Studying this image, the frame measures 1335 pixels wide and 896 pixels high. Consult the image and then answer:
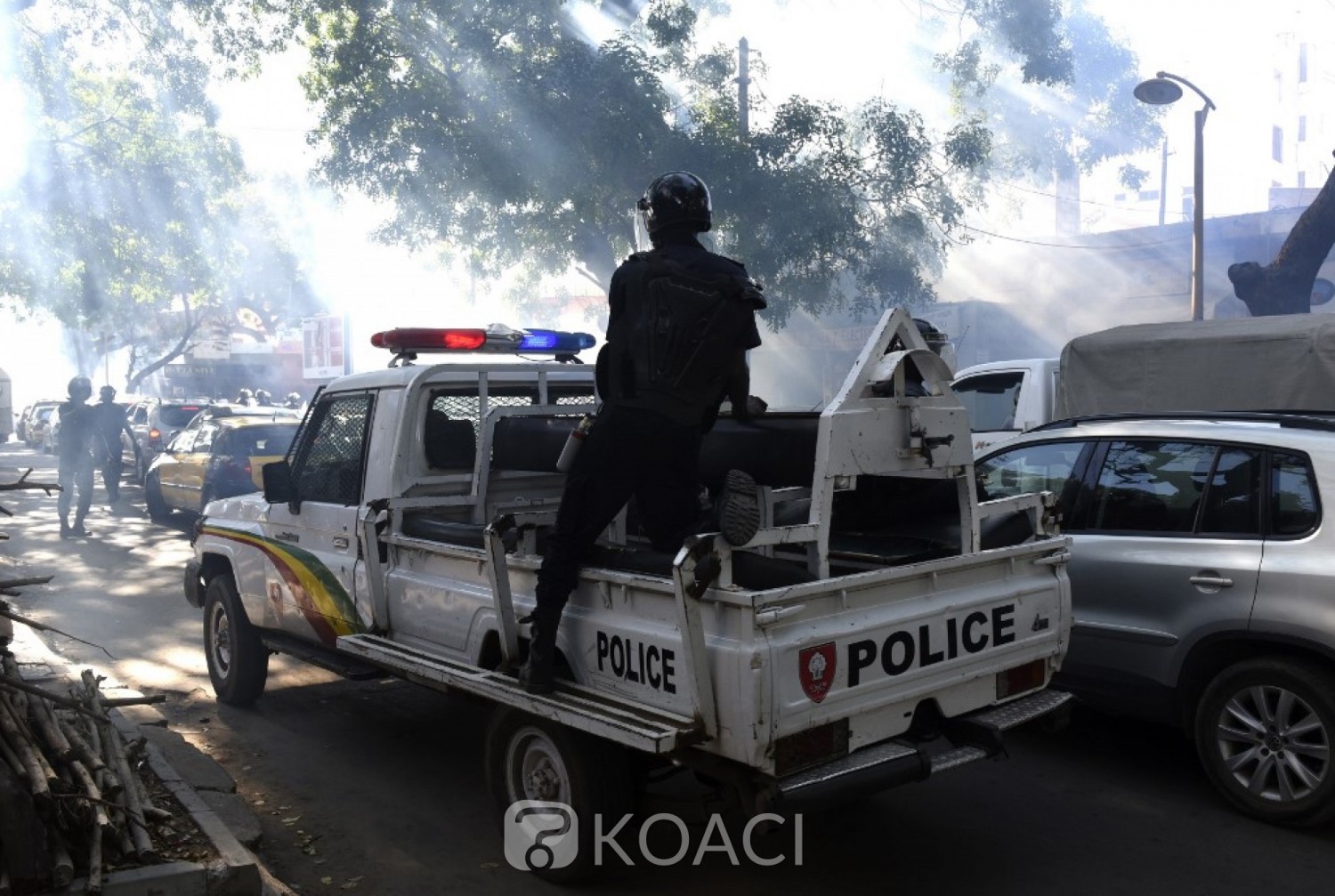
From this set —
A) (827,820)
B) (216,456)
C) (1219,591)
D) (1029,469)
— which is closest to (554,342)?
(1029,469)

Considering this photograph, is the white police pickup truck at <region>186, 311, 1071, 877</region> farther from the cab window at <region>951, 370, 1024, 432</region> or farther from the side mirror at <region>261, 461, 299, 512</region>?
the cab window at <region>951, 370, 1024, 432</region>

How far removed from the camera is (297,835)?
4.62 m

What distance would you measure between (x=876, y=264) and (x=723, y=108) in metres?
3.86

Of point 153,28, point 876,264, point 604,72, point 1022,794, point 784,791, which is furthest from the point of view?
point 153,28

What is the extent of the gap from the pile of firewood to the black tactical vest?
2142 mm

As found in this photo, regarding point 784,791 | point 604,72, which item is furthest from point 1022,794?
point 604,72

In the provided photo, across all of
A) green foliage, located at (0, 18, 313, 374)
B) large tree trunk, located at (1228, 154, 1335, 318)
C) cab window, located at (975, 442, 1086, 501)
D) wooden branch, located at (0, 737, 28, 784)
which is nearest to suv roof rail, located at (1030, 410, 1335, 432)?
cab window, located at (975, 442, 1086, 501)

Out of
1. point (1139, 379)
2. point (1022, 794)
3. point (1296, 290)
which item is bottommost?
point (1022, 794)

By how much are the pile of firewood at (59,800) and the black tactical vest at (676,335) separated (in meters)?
2.14

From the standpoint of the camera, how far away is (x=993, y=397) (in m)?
9.82

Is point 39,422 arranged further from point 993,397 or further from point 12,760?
point 12,760

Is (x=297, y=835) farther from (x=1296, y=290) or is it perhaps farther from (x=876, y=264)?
(x=876, y=264)

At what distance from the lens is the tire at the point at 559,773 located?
3840 millimetres

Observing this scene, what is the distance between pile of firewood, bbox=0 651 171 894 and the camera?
3.37 meters
